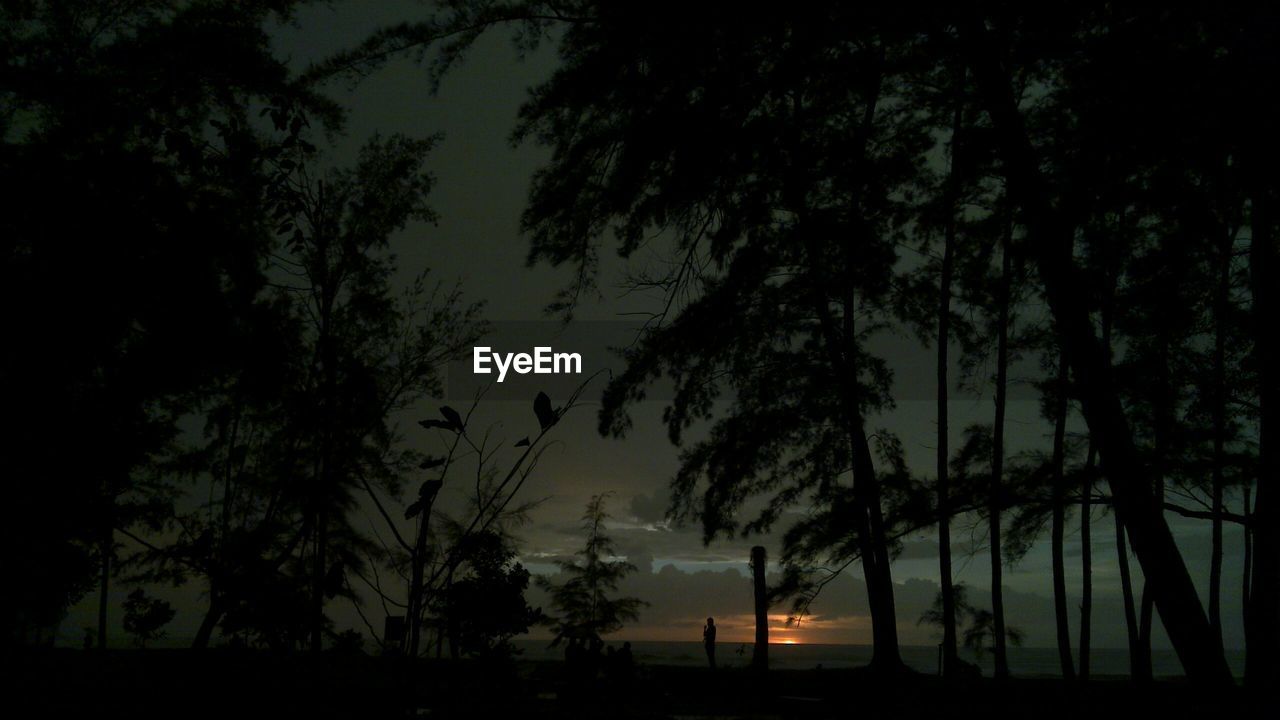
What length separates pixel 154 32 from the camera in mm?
6914

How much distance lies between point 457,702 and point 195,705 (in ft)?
3.37

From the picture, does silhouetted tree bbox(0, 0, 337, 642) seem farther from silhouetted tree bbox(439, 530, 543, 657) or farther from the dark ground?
silhouetted tree bbox(439, 530, 543, 657)

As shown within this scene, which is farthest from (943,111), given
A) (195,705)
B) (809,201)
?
(195,705)

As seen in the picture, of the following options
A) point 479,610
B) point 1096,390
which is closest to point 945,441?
point 1096,390

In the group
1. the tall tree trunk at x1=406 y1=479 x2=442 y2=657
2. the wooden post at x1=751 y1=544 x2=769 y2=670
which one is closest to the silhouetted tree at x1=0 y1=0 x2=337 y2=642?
the tall tree trunk at x1=406 y1=479 x2=442 y2=657

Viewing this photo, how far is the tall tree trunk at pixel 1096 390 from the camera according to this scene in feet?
17.7

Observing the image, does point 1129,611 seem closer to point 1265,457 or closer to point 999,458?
point 999,458

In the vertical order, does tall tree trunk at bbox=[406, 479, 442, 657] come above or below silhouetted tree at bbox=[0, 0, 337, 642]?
below

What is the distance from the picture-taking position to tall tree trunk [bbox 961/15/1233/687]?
17.7 ft

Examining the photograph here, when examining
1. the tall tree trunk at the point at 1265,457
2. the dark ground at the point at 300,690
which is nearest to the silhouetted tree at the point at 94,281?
the dark ground at the point at 300,690

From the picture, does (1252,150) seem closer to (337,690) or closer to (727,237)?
(727,237)

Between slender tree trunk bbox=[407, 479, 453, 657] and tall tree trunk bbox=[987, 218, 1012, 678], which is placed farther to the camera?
tall tree trunk bbox=[987, 218, 1012, 678]

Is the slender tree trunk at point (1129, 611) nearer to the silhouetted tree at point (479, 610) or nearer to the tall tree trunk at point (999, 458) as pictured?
the tall tree trunk at point (999, 458)

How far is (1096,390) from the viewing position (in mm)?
5711
